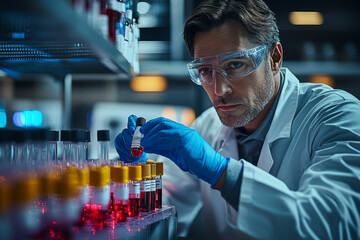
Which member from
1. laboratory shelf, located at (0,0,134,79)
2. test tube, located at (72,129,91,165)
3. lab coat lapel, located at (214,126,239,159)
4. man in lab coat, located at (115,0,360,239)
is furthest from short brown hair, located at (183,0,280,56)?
test tube, located at (72,129,91,165)

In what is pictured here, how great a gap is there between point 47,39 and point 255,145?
124cm

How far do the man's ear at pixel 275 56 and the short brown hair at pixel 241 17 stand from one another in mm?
36

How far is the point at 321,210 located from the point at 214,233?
89 cm

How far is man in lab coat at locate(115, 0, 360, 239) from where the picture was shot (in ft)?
3.77

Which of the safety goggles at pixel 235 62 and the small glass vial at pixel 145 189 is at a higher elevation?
the safety goggles at pixel 235 62

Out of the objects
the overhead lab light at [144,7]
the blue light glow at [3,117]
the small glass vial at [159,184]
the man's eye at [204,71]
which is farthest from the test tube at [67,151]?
the overhead lab light at [144,7]

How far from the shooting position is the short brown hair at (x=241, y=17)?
5.29 ft

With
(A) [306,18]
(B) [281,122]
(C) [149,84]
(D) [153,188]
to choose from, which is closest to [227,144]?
(B) [281,122]

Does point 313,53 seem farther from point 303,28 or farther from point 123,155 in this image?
point 123,155

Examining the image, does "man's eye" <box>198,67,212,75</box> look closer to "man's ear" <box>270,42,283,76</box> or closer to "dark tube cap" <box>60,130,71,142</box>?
"man's ear" <box>270,42,283,76</box>

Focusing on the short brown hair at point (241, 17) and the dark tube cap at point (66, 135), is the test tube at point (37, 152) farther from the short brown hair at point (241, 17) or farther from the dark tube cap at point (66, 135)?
the short brown hair at point (241, 17)

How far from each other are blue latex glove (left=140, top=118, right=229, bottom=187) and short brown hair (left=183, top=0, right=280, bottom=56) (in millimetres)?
595

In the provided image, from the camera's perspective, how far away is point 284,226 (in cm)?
112

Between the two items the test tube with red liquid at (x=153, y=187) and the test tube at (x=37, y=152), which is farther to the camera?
the test tube with red liquid at (x=153, y=187)
